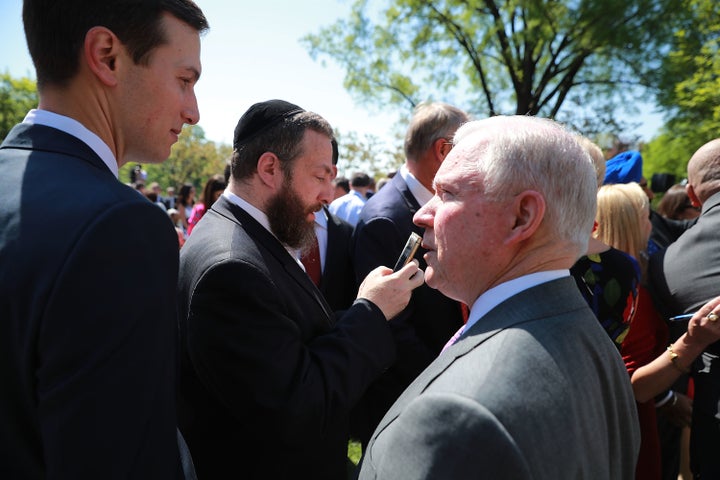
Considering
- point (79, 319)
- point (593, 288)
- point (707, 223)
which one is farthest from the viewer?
point (707, 223)

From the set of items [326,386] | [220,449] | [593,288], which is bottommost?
[220,449]

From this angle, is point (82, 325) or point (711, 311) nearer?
point (82, 325)

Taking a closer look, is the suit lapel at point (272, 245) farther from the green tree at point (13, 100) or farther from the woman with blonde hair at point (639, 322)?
the green tree at point (13, 100)

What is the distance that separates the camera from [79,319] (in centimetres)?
102

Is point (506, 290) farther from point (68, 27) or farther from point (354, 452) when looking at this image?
point (354, 452)

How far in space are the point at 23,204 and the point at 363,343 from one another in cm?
119

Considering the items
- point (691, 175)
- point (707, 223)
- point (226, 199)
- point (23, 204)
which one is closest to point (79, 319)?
point (23, 204)

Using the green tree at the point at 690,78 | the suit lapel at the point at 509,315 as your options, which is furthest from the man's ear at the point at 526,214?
the green tree at the point at 690,78

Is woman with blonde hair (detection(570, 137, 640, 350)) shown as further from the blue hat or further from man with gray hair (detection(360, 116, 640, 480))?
the blue hat

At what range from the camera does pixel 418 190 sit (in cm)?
325

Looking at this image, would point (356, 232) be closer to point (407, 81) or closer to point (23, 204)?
point (23, 204)

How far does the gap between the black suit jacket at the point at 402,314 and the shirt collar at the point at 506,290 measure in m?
1.55

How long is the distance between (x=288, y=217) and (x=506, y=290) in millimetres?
1287

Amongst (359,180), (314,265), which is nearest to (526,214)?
(314,265)
